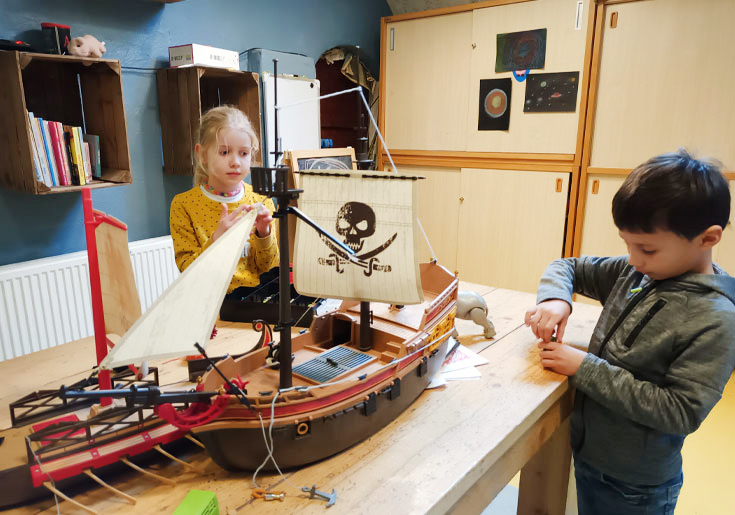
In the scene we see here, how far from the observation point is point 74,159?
7.23ft

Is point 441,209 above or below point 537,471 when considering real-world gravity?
above

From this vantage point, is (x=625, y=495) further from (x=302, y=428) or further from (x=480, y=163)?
(x=480, y=163)

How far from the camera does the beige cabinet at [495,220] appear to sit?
325 centimetres

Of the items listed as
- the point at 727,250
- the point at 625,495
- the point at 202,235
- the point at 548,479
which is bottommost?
the point at 548,479

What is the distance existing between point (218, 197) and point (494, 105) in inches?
92.2

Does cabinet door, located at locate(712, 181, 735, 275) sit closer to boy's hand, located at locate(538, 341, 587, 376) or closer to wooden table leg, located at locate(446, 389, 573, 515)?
wooden table leg, located at locate(446, 389, 573, 515)

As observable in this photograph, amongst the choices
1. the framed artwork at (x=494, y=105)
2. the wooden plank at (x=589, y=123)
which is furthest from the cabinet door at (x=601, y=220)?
the framed artwork at (x=494, y=105)

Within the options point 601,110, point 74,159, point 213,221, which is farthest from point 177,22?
point 601,110

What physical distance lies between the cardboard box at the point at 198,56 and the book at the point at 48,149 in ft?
2.56

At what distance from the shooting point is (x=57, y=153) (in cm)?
214

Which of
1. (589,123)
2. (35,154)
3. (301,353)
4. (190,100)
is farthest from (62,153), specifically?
(589,123)

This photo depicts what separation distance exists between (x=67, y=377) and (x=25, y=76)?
177 centimetres

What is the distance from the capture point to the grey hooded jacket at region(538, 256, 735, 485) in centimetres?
92

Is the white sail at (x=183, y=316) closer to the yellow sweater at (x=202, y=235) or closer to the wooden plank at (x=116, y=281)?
the wooden plank at (x=116, y=281)
